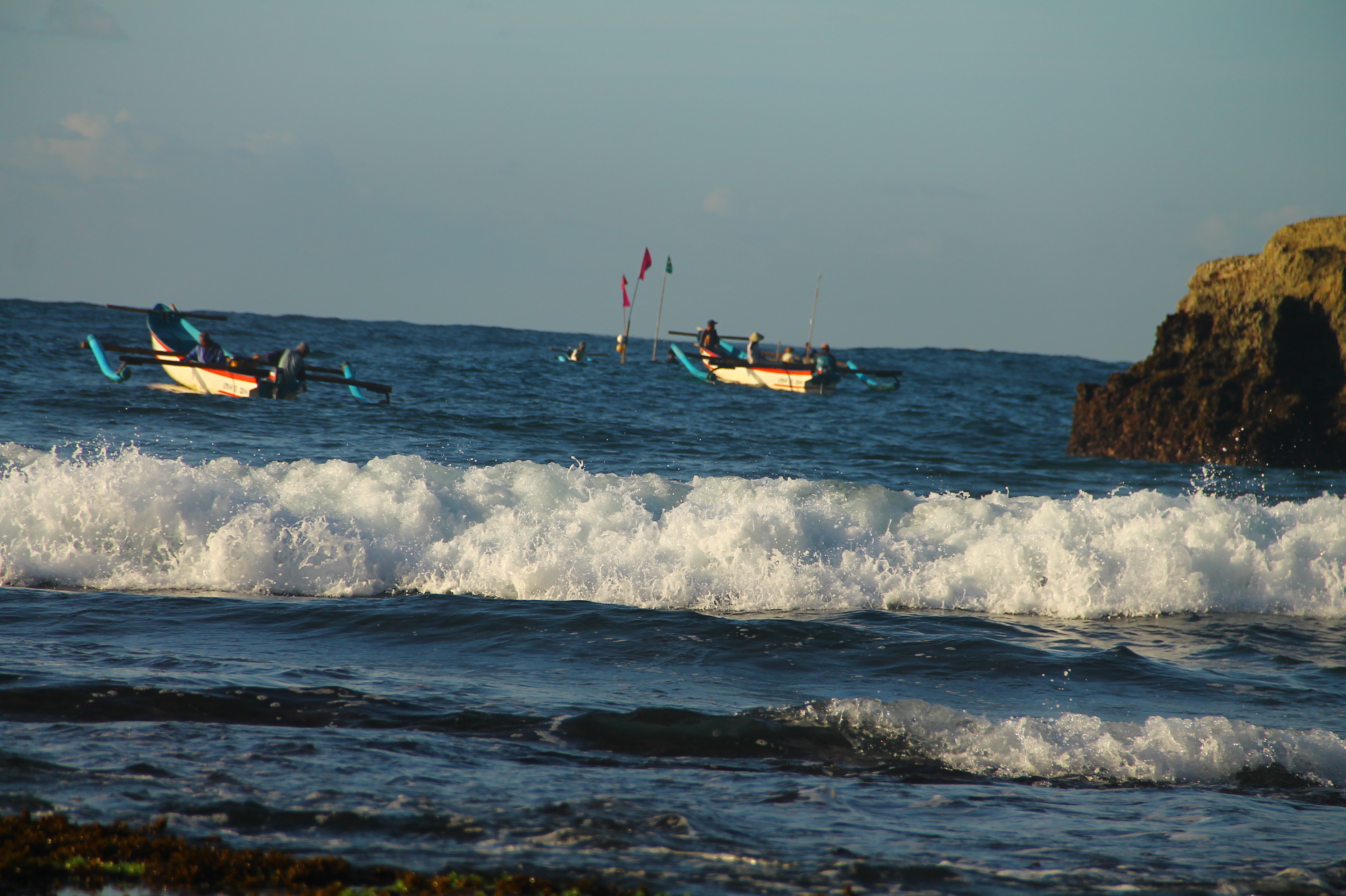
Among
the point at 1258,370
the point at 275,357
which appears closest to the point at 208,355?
the point at 275,357

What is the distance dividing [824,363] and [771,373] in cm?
173

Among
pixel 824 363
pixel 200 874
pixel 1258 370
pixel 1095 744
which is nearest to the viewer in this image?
pixel 200 874

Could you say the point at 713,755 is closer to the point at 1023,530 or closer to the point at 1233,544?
the point at 1023,530

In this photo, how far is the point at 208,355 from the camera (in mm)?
19641

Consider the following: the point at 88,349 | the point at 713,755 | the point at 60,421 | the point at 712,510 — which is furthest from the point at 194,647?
the point at 88,349

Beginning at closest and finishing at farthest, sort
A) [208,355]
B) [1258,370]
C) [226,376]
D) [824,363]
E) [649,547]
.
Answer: [649,547], [1258,370], [226,376], [208,355], [824,363]

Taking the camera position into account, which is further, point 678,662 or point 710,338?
point 710,338

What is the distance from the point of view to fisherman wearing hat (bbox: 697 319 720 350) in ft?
112

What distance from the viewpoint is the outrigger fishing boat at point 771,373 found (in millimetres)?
30766

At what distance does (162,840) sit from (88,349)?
932 inches

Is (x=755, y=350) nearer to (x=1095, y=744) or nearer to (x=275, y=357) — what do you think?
(x=275, y=357)

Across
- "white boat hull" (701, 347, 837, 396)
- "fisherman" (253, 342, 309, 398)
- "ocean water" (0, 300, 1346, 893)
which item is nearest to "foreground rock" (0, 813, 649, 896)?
"ocean water" (0, 300, 1346, 893)

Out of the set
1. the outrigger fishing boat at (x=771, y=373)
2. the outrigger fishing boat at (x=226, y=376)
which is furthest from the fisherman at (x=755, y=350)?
the outrigger fishing boat at (x=226, y=376)

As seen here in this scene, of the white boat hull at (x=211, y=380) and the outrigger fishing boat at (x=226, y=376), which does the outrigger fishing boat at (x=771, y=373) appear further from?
the white boat hull at (x=211, y=380)
